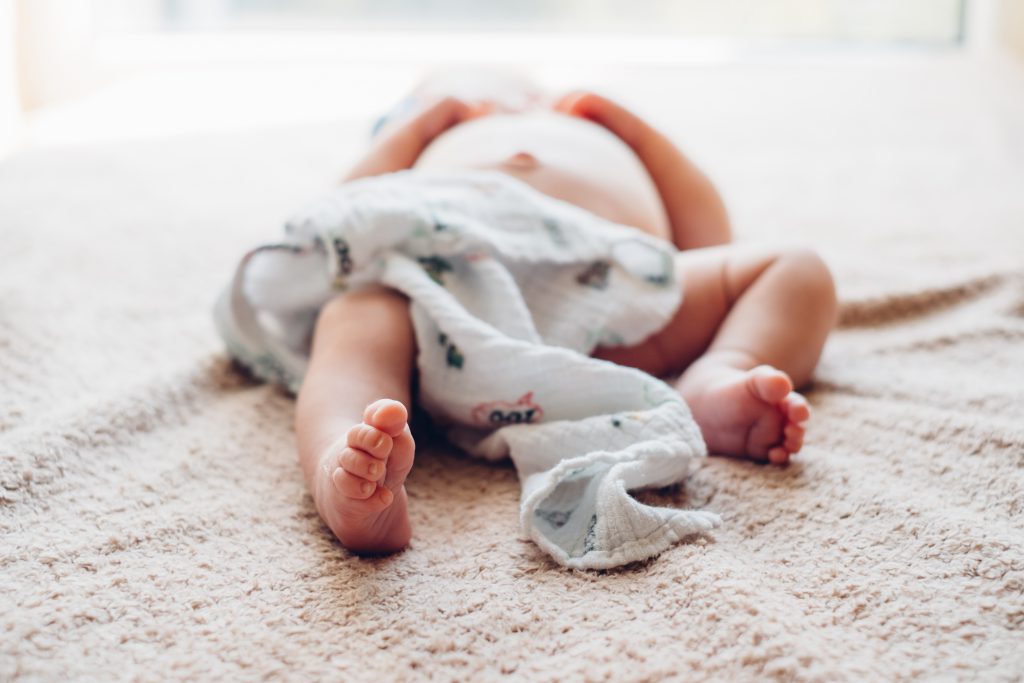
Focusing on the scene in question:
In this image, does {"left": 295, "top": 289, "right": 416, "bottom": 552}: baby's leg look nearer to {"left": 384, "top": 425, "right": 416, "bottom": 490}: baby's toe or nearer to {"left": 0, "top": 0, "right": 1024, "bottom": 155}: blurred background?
{"left": 384, "top": 425, "right": 416, "bottom": 490}: baby's toe

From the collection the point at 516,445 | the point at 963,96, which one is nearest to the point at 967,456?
the point at 516,445

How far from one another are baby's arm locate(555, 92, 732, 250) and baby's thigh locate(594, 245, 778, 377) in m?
0.25

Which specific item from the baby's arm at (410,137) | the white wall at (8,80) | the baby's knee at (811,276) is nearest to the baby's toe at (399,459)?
the baby's knee at (811,276)

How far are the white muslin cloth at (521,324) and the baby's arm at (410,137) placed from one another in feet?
0.61

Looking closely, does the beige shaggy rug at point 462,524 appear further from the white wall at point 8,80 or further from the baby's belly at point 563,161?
the white wall at point 8,80

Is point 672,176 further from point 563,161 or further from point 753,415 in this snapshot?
point 753,415

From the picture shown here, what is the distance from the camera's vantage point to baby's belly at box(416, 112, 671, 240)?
1.04 metres

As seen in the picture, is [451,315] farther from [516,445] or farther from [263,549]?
[263,549]

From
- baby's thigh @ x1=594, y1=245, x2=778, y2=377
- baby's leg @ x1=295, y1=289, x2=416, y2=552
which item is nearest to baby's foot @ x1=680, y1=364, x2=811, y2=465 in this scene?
baby's thigh @ x1=594, y1=245, x2=778, y2=377

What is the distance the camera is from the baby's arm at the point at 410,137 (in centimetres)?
114

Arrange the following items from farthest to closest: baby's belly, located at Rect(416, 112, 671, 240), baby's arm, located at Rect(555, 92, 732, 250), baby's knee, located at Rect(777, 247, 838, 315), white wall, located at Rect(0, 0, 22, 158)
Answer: white wall, located at Rect(0, 0, 22, 158), baby's arm, located at Rect(555, 92, 732, 250), baby's belly, located at Rect(416, 112, 671, 240), baby's knee, located at Rect(777, 247, 838, 315)

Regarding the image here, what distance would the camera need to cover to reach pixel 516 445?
0.73 meters

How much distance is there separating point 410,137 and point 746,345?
52cm

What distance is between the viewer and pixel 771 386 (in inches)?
28.3
